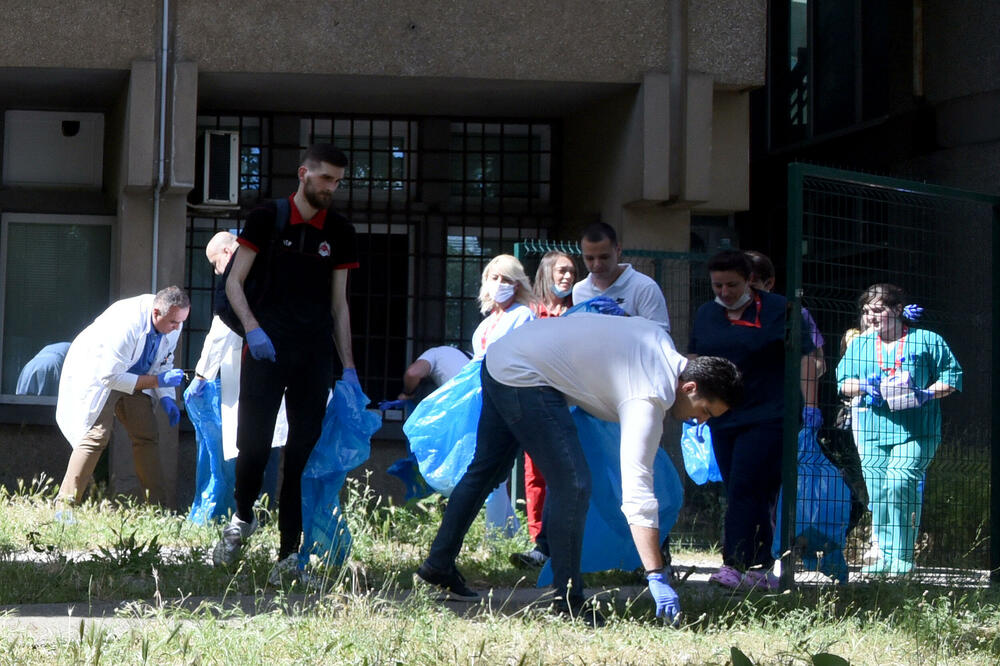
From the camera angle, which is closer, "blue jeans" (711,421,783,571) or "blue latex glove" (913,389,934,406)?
"blue jeans" (711,421,783,571)

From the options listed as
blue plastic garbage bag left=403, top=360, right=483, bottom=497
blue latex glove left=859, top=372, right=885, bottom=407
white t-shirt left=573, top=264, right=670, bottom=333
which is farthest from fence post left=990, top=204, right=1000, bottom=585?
blue plastic garbage bag left=403, top=360, right=483, bottom=497

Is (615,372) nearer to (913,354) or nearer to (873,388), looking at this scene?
(873,388)

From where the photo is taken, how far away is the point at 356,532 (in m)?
7.03

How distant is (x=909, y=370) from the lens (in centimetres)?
722

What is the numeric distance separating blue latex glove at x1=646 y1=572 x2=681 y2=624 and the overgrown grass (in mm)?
92

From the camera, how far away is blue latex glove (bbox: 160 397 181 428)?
348 inches

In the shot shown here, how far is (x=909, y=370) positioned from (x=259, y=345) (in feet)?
11.2

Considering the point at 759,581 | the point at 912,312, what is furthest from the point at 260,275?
the point at 912,312

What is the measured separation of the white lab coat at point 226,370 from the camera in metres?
7.86

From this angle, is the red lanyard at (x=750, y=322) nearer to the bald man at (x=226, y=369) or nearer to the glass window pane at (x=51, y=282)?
the bald man at (x=226, y=369)

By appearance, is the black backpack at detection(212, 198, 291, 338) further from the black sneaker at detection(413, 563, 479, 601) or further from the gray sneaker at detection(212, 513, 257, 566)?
the black sneaker at detection(413, 563, 479, 601)

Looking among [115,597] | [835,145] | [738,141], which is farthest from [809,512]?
[835,145]

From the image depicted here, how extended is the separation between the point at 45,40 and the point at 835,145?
783cm

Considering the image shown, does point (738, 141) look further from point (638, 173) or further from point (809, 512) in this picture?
point (809, 512)
